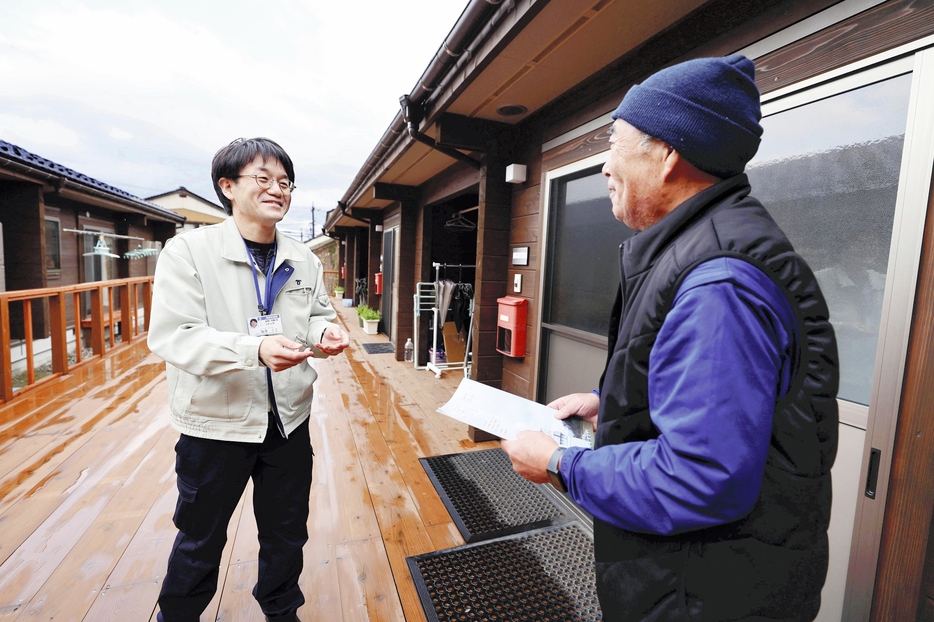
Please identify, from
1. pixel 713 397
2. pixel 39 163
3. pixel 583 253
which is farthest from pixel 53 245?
pixel 713 397

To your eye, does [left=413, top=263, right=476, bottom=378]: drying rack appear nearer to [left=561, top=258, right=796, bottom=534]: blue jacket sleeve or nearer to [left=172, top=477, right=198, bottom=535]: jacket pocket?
[left=172, top=477, right=198, bottom=535]: jacket pocket

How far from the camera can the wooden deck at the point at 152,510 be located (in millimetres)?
1669

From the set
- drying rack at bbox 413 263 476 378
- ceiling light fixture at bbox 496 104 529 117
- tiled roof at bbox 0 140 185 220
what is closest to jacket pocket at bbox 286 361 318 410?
A: ceiling light fixture at bbox 496 104 529 117

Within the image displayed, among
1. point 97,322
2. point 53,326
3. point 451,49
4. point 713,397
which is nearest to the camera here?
point 713,397

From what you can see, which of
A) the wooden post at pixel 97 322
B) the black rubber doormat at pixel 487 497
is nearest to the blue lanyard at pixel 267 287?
the black rubber doormat at pixel 487 497

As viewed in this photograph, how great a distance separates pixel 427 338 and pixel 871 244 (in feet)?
16.2

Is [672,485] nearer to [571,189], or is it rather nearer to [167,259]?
[167,259]

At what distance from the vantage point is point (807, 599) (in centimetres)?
70

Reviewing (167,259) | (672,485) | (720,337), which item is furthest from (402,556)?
(720,337)

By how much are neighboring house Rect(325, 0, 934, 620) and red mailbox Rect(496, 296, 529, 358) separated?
0.06m

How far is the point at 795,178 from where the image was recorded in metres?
1.47

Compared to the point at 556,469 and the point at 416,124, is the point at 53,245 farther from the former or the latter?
the point at 556,469

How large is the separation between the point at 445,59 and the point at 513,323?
5.96ft

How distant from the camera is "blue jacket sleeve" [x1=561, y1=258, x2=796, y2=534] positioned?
56cm
